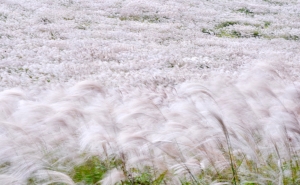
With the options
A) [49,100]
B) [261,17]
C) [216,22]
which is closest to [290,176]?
[49,100]

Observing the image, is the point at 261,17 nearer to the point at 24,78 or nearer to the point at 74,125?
the point at 24,78

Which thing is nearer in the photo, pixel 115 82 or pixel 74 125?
pixel 74 125

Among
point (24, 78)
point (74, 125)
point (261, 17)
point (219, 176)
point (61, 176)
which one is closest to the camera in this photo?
point (61, 176)

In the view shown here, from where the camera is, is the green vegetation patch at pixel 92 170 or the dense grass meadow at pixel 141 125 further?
the green vegetation patch at pixel 92 170

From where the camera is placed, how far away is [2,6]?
2698 centimetres

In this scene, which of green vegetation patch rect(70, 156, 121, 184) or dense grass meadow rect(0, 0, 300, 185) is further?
green vegetation patch rect(70, 156, 121, 184)

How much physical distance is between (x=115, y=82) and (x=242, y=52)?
11.5 m

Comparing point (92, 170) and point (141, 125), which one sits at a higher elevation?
point (141, 125)

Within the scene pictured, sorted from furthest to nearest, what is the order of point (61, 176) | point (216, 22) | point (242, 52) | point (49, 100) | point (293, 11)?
point (293, 11)
point (216, 22)
point (242, 52)
point (49, 100)
point (61, 176)

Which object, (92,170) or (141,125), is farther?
(141,125)

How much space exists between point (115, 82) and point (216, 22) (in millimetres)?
20846

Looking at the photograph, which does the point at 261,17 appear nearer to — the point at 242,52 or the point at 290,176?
the point at 242,52

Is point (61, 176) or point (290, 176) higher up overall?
point (61, 176)

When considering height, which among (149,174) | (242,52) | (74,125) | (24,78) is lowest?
(242,52)
